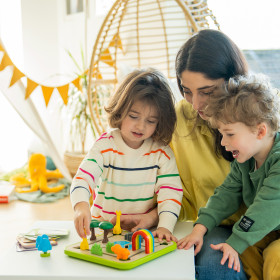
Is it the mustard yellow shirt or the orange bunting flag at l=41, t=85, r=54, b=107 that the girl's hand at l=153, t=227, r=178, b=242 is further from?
the orange bunting flag at l=41, t=85, r=54, b=107

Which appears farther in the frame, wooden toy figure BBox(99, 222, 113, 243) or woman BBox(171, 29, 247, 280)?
woman BBox(171, 29, 247, 280)

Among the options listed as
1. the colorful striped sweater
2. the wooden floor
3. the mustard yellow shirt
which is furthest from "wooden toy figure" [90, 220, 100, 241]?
the wooden floor

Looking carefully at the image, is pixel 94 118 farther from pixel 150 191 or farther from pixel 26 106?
pixel 150 191

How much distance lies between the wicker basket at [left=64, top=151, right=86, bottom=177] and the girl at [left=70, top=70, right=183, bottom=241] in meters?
1.61

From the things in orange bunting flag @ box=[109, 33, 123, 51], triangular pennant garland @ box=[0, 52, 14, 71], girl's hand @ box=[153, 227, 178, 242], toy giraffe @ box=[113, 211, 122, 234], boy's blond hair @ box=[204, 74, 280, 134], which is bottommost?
girl's hand @ box=[153, 227, 178, 242]

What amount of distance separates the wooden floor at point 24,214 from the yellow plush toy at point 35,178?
206mm

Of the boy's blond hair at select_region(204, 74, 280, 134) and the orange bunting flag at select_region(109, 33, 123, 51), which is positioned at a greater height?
the orange bunting flag at select_region(109, 33, 123, 51)

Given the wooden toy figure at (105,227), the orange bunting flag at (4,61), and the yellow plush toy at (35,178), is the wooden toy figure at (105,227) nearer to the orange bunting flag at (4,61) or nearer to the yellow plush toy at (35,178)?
the orange bunting flag at (4,61)

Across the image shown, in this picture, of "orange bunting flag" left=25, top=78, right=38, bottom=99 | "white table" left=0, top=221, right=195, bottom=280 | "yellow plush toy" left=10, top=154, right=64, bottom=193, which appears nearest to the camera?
"white table" left=0, top=221, right=195, bottom=280

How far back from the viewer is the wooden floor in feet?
7.38

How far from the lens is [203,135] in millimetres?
1517

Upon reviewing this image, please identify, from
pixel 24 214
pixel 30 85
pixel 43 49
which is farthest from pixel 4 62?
pixel 43 49

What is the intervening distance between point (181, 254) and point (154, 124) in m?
0.45

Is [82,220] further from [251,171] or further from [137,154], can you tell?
[251,171]
